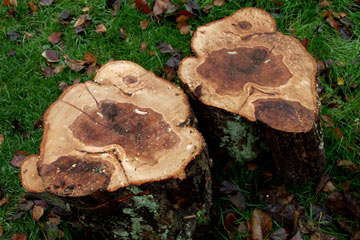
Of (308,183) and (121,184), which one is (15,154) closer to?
(121,184)

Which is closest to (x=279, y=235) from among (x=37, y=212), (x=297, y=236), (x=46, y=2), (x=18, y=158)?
(x=297, y=236)

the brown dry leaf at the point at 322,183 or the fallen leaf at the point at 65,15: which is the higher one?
the fallen leaf at the point at 65,15

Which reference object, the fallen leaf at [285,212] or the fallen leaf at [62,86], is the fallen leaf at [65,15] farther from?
the fallen leaf at [285,212]

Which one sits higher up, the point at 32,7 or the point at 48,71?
the point at 32,7

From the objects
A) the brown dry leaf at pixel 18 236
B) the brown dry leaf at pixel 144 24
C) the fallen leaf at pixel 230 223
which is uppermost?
the brown dry leaf at pixel 144 24

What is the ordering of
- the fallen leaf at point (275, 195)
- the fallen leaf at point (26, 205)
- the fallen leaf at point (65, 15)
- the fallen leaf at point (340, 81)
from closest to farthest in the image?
the fallen leaf at point (275, 195) → the fallen leaf at point (26, 205) → the fallen leaf at point (340, 81) → the fallen leaf at point (65, 15)

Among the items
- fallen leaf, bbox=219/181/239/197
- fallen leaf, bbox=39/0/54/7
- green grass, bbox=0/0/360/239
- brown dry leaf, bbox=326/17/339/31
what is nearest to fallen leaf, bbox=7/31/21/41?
green grass, bbox=0/0/360/239

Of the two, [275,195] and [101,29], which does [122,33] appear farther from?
[275,195]

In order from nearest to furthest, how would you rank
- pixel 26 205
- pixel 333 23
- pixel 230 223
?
pixel 230 223 < pixel 26 205 < pixel 333 23

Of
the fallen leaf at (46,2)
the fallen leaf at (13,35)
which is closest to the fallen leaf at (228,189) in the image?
the fallen leaf at (13,35)

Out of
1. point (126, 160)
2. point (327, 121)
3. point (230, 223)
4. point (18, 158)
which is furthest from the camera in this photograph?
point (18, 158)
